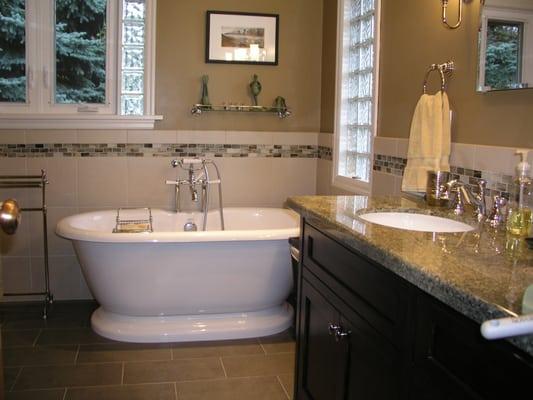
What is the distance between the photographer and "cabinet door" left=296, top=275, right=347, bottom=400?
74.6 inches

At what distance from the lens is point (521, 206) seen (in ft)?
5.84

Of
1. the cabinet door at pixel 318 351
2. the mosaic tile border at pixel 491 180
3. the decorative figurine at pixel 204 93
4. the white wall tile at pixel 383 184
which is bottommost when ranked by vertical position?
the cabinet door at pixel 318 351

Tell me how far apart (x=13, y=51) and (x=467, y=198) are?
10.2ft

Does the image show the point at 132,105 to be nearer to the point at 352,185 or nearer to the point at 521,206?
the point at 352,185

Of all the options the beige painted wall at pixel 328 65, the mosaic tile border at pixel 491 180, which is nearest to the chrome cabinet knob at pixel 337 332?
the mosaic tile border at pixel 491 180

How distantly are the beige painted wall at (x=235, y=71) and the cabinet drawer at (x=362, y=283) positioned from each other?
7.28 feet

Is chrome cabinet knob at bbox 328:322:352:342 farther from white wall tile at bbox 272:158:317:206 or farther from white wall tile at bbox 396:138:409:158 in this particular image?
white wall tile at bbox 272:158:317:206

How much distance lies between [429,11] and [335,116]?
52.3 inches

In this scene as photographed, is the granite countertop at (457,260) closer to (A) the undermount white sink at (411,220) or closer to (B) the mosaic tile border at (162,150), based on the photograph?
(A) the undermount white sink at (411,220)

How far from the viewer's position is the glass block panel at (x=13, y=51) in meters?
3.85

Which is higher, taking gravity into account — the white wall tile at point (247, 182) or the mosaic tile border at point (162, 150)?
the mosaic tile border at point (162, 150)

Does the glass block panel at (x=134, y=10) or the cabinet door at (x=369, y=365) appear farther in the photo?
the glass block panel at (x=134, y=10)

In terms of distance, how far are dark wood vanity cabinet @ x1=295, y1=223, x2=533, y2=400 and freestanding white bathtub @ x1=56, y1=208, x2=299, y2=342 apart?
1061 millimetres

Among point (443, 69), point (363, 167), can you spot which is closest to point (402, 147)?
point (443, 69)
